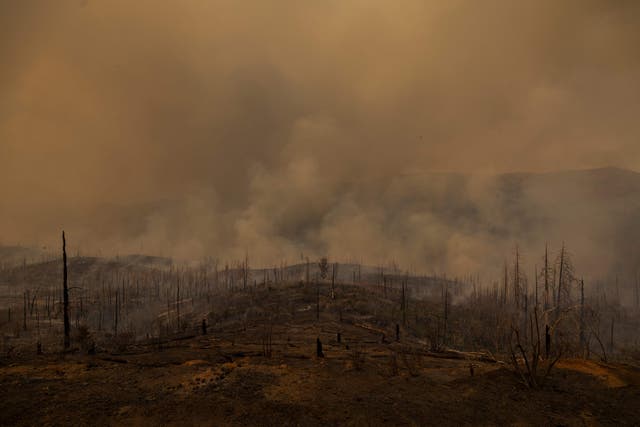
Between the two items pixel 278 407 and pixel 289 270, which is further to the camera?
pixel 289 270

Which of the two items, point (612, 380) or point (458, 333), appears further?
point (458, 333)

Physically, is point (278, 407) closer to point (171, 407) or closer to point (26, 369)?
point (171, 407)

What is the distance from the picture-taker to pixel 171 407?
522 inches

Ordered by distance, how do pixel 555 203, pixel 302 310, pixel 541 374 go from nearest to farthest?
pixel 541 374 < pixel 302 310 < pixel 555 203

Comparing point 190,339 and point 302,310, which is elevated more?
point 190,339

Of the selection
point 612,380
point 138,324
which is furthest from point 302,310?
point 612,380

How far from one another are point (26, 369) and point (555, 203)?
240 m

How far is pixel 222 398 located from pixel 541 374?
14852 mm

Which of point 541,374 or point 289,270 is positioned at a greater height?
point 541,374

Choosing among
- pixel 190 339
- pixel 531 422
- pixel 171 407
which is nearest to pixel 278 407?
pixel 171 407

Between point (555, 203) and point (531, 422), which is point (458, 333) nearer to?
point (531, 422)

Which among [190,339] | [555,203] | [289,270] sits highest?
[555,203]

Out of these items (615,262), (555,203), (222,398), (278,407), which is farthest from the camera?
(555,203)

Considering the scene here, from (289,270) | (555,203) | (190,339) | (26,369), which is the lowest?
(289,270)
